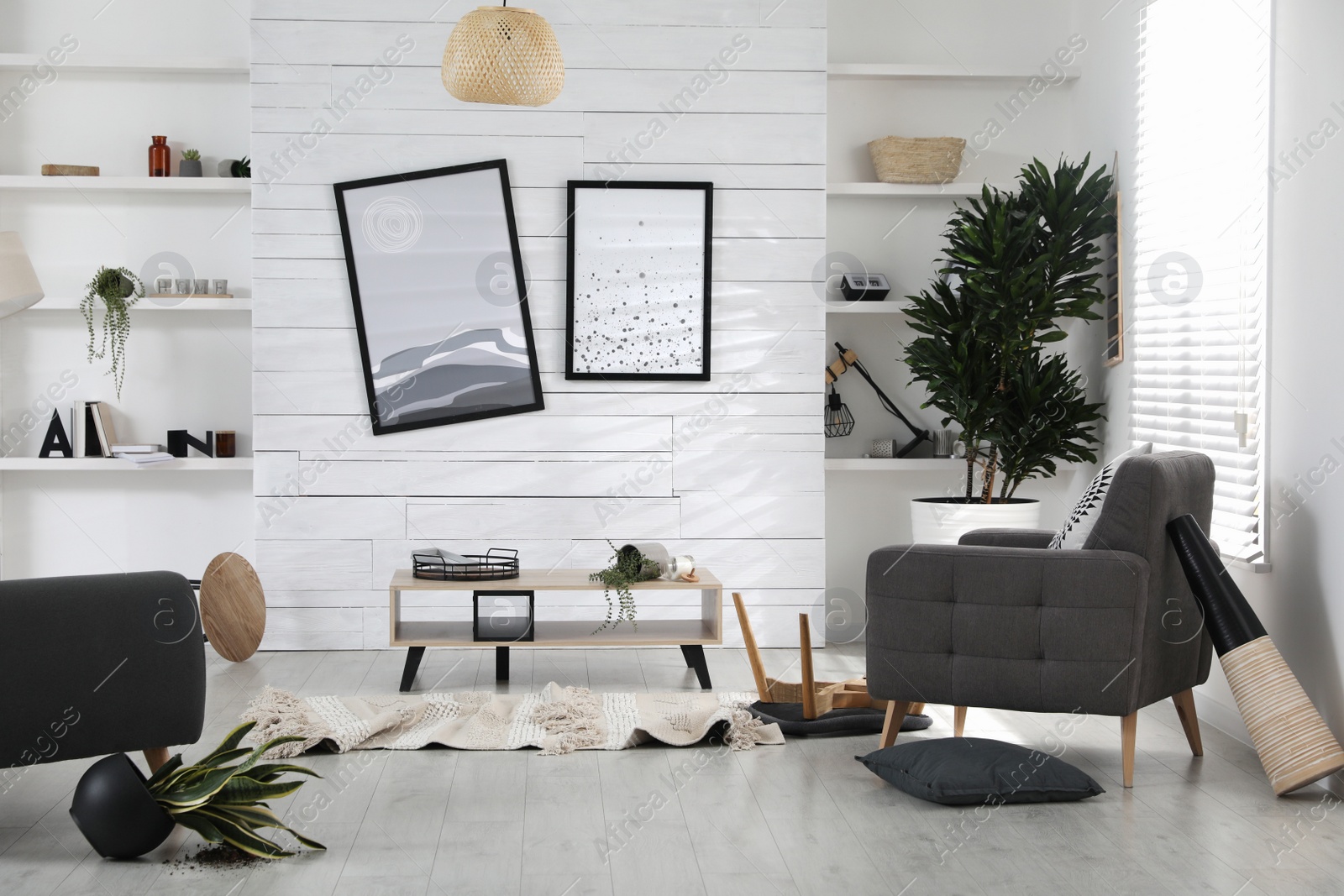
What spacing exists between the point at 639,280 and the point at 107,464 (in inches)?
96.8

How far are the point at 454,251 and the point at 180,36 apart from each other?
168 cm

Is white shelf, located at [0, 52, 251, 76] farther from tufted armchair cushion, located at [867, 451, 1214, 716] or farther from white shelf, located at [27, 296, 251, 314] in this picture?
tufted armchair cushion, located at [867, 451, 1214, 716]

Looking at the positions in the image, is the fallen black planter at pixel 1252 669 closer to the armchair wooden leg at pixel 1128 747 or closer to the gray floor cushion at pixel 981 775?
the armchair wooden leg at pixel 1128 747

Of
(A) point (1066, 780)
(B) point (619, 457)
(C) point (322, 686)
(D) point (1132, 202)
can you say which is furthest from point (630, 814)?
(D) point (1132, 202)

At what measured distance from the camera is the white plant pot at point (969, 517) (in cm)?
459

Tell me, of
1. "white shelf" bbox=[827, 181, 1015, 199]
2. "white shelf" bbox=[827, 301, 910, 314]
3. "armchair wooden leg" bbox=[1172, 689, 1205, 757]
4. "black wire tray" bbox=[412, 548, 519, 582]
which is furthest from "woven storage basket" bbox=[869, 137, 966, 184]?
"armchair wooden leg" bbox=[1172, 689, 1205, 757]

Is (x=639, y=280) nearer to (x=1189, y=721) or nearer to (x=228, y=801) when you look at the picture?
(x=1189, y=721)

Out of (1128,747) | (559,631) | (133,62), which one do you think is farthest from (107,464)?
(1128,747)

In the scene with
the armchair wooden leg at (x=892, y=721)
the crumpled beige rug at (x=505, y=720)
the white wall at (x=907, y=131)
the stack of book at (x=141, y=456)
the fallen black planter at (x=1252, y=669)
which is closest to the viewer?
the fallen black planter at (x=1252, y=669)

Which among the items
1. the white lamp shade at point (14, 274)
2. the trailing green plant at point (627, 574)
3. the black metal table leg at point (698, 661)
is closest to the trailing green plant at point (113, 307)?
the white lamp shade at point (14, 274)

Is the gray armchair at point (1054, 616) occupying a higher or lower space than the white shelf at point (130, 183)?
lower

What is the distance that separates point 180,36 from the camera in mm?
5145

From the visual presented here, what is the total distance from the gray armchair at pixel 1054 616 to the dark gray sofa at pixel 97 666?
1.84 meters

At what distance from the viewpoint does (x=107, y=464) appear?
193 inches
